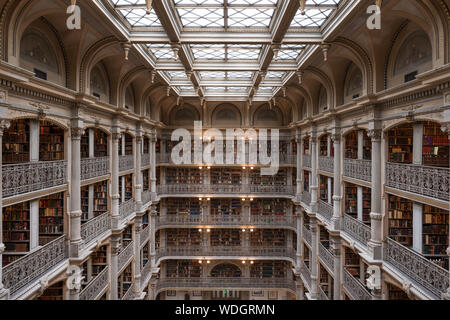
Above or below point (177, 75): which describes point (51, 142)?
below

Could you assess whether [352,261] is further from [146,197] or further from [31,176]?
[31,176]

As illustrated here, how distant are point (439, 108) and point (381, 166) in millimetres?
2459

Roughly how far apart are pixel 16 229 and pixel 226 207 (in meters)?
11.4

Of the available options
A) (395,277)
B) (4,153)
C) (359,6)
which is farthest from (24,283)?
(359,6)

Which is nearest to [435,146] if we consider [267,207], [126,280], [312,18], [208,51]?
[312,18]

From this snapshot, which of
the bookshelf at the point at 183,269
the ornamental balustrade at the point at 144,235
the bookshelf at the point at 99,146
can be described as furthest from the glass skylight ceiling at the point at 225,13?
the bookshelf at the point at 183,269

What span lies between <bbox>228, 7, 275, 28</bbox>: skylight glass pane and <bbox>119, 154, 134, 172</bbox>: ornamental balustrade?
244 inches

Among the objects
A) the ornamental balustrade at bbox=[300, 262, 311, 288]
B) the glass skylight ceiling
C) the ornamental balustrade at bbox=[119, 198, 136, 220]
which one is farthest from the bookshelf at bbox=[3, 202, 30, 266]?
the ornamental balustrade at bbox=[300, 262, 311, 288]

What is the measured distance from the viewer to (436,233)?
7.15 meters

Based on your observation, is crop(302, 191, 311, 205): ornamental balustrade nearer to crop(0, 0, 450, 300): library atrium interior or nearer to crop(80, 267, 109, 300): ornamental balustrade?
crop(0, 0, 450, 300): library atrium interior

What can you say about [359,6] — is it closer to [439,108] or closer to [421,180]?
[439,108]

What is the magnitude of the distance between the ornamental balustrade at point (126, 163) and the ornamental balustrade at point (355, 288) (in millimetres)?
8153

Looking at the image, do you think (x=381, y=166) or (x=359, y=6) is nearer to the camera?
(x=359, y=6)
